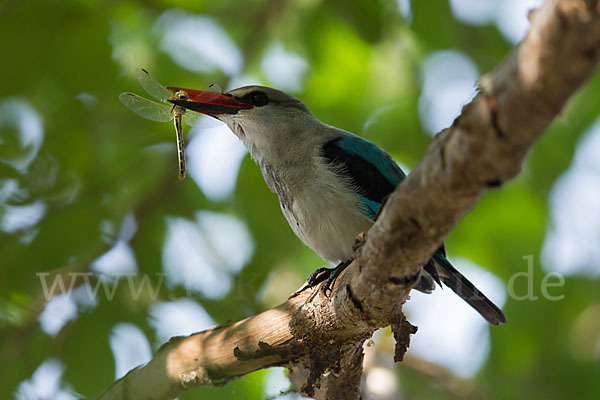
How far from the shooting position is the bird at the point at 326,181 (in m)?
3.90

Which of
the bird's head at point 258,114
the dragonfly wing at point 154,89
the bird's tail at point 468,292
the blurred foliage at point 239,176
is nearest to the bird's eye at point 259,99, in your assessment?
the bird's head at point 258,114

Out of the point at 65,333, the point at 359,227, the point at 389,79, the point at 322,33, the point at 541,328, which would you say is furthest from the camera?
the point at 389,79

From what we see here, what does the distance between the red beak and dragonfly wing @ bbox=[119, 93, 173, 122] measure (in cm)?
32

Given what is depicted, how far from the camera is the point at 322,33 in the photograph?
5480mm

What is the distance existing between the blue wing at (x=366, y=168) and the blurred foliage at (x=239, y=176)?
1193mm

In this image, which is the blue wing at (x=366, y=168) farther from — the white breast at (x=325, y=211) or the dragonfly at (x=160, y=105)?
the dragonfly at (x=160, y=105)

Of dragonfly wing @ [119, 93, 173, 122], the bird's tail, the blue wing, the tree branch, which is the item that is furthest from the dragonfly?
the bird's tail

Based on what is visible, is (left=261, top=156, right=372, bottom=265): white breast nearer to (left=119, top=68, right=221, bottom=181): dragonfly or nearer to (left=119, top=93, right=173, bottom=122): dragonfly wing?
(left=119, top=68, right=221, bottom=181): dragonfly

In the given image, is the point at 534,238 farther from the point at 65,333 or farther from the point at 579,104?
the point at 65,333

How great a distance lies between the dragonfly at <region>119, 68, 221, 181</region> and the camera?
474 centimetres

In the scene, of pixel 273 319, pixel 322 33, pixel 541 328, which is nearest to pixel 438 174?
pixel 273 319

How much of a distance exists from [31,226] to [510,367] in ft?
15.4

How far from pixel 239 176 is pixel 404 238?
3724mm

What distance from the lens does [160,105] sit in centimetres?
495
